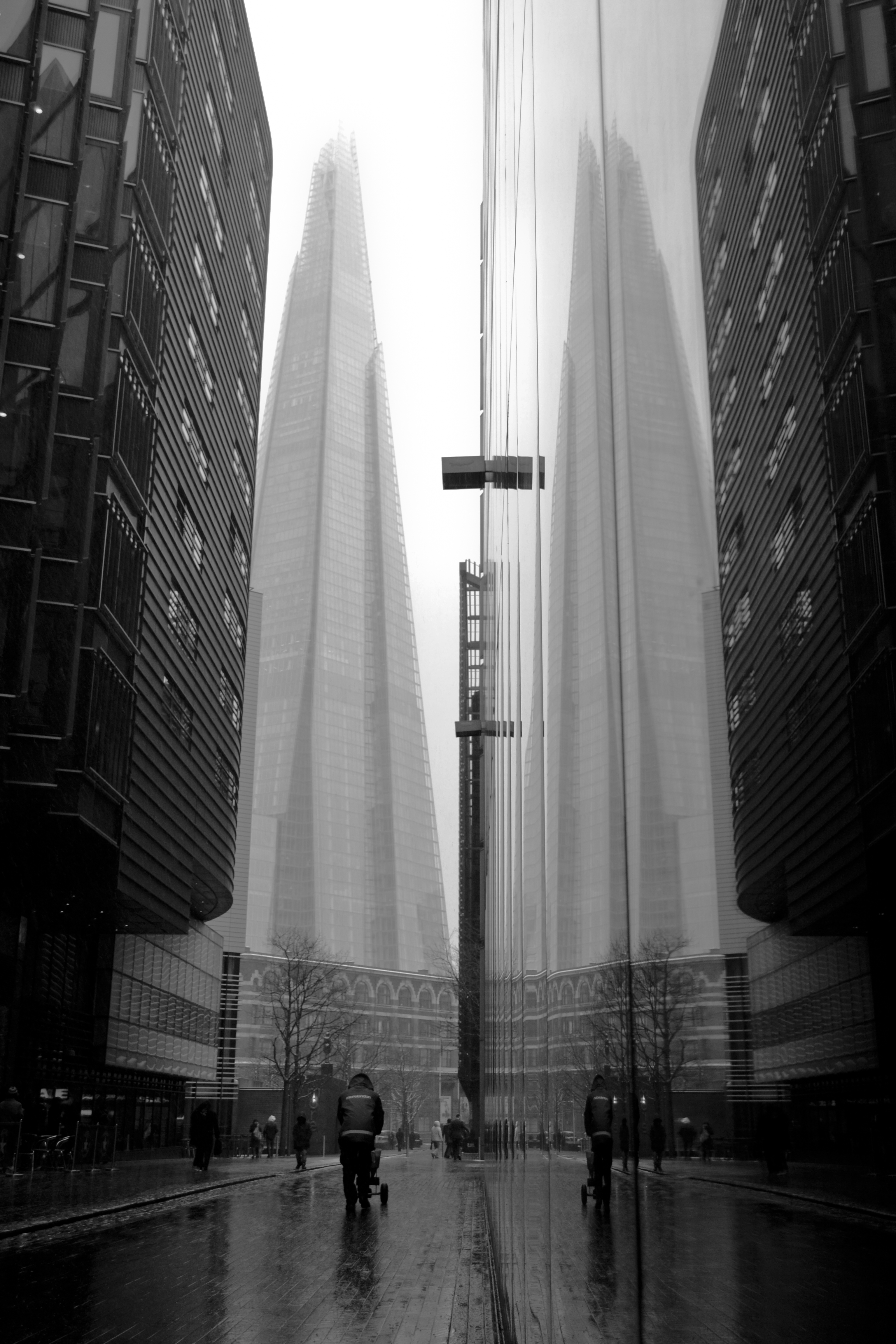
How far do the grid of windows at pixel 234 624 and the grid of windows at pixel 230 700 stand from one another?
4.91 feet

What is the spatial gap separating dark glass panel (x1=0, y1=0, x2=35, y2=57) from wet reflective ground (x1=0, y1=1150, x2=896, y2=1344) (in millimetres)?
19784

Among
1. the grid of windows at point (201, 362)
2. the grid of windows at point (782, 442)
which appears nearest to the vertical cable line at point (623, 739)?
the grid of windows at point (782, 442)

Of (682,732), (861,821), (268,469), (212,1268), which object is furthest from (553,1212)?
(268,469)

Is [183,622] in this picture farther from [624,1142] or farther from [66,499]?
[624,1142]

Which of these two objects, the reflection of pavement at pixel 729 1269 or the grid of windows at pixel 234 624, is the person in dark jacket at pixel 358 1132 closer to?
the reflection of pavement at pixel 729 1269

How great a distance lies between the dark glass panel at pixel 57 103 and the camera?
24859mm

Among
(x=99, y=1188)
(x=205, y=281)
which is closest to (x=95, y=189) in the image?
(x=205, y=281)

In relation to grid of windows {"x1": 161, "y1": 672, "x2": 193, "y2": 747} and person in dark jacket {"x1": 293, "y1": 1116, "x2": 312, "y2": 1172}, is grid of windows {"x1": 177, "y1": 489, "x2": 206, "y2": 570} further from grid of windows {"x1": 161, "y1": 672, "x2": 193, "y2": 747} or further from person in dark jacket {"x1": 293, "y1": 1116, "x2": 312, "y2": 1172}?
person in dark jacket {"x1": 293, "y1": 1116, "x2": 312, "y2": 1172}

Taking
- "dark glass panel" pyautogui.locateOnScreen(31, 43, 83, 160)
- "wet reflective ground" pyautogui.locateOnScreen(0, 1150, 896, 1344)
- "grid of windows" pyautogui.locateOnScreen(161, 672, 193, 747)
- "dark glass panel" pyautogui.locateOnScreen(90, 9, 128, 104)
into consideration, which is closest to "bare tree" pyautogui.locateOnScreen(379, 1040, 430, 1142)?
"grid of windows" pyautogui.locateOnScreen(161, 672, 193, 747)

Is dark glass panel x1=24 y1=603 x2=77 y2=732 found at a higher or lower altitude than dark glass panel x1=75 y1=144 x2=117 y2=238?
lower

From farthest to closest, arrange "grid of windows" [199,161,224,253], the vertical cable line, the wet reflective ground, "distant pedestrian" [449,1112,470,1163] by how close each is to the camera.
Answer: "distant pedestrian" [449,1112,470,1163] → "grid of windows" [199,161,224,253] → the vertical cable line → the wet reflective ground

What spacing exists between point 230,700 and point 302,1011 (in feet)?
93.7

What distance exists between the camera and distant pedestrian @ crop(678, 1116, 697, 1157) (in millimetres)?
1312

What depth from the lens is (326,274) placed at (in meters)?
186
